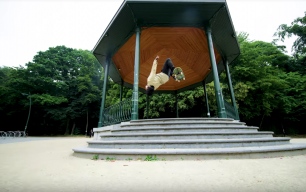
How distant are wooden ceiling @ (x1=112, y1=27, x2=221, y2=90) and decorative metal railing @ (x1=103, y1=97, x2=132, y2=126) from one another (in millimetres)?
3583

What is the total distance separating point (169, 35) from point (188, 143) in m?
6.05

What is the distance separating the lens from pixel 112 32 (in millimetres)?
6215

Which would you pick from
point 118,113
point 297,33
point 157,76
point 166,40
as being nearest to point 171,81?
point 166,40

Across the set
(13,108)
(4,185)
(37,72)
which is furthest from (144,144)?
(13,108)

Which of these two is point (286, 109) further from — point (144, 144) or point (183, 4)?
point (144, 144)

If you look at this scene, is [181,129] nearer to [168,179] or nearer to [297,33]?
[168,179]

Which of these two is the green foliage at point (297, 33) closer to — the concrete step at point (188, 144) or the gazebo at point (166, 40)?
the gazebo at point (166, 40)

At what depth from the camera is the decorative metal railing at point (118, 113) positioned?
5482 mm

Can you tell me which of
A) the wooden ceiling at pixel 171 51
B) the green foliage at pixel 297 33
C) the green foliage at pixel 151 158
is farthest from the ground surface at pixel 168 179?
the green foliage at pixel 297 33

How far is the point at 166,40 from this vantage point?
744 centimetres

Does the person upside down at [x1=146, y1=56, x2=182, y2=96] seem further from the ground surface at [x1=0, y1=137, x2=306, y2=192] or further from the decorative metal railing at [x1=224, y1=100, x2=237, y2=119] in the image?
the decorative metal railing at [x1=224, y1=100, x2=237, y2=119]

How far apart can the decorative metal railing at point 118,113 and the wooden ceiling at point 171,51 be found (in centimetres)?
358

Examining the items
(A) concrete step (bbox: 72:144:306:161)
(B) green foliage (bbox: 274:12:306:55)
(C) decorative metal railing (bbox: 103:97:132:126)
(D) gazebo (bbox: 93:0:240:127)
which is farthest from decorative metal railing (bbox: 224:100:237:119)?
(B) green foliage (bbox: 274:12:306:55)

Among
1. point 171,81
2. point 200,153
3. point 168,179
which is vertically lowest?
point 168,179
